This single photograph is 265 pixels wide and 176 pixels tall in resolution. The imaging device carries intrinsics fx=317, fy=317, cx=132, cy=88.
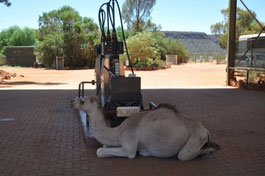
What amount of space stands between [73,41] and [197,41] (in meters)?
80.6

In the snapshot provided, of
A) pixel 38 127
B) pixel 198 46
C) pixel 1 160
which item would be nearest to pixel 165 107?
pixel 1 160

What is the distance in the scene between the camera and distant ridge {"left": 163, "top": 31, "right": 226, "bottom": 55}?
10612 cm

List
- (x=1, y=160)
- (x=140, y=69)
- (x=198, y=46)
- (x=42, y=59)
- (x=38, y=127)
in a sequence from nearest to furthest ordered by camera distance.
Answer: (x=1, y=160)
(x=38, y=127)
(x=140, y=69)
(x=42, y=59)
(x=198, y=46)

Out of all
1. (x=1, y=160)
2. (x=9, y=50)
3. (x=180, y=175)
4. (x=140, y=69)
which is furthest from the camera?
(x=9, y=50)

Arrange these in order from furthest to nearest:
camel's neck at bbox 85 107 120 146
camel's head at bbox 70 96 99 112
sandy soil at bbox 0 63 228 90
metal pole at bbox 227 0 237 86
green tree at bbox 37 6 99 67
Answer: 1. green tree at bbox 37 6 99 67
2. sandy soil at bbox 0 63 228 90
3. metal pole at bbox 227 0 237 86
4. camel's head at bbox 70 96 99 112
5. camel's neck at bbox 85 107 120 146

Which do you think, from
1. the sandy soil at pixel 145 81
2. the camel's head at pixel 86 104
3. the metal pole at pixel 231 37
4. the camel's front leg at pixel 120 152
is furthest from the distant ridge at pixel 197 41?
the camel's front leg at pixel 120 152

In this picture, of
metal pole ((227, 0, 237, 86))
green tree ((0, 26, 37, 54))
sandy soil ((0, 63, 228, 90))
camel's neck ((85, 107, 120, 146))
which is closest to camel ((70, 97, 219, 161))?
camel's neck ((85, 107, 120, 146))

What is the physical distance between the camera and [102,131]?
16.7 feet

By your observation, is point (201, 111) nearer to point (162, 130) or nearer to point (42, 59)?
point (162, 130)

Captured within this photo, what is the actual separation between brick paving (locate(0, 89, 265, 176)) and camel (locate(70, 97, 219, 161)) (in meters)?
0.18

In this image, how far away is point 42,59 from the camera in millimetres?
40906

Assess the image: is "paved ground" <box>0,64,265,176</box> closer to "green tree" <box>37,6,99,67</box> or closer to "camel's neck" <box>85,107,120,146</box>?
"camel's neck" <box>85,107,120,146</box>

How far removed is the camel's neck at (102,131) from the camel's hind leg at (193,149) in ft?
3.41

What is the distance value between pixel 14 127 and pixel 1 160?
2615mm
